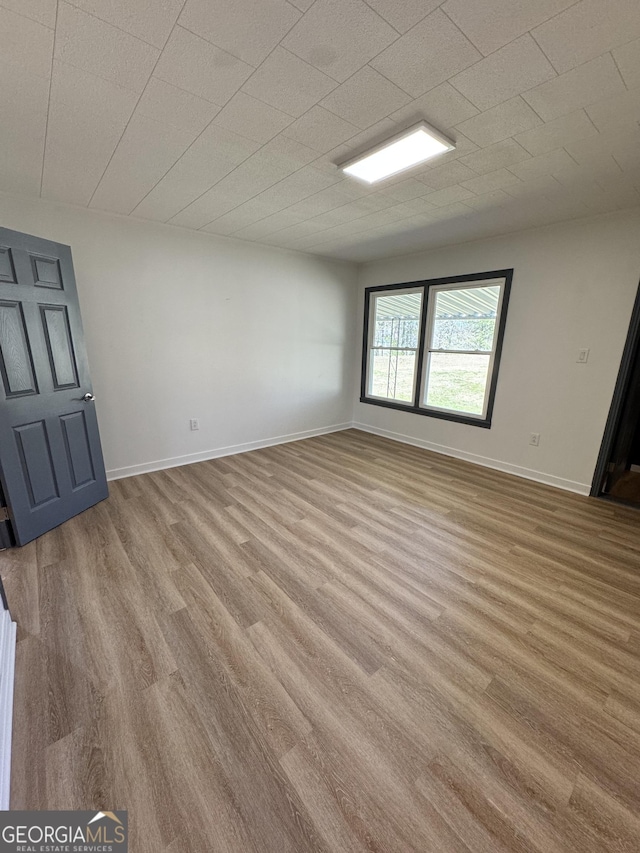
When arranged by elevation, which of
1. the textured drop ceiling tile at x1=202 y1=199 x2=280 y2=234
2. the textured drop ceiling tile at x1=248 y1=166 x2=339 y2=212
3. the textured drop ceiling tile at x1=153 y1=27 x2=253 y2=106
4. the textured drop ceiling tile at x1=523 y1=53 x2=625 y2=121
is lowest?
the textured drop ceiling tile at x1=523 y1=53 x2=625 y2=121

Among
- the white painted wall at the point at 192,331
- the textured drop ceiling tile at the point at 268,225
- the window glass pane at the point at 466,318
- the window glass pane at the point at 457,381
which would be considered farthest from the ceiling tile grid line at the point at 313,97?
the window glass pane at the point at 457,381

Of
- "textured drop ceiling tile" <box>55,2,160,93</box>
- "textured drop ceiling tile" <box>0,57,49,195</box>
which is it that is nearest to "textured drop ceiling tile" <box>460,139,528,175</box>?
"textured drop ceiling tile" <box>55,2,160,93</box>

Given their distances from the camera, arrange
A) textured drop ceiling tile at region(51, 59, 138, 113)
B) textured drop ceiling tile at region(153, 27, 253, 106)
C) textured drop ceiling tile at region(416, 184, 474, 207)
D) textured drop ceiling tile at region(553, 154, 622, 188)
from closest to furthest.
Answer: textured drop ceiling tile at region(153, 27, 253, 106)
textured drop ceiling tile at region(51, 59, 138, 113)
textured drop ceiling tile at region(553, 154, 622, 188)
textured drop ceiling tile at region(416, 184, 474, 207)

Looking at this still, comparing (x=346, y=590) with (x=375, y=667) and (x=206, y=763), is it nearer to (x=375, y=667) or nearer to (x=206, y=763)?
(x=375, y=667)

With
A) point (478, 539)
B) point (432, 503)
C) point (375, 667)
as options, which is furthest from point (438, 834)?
point (432, 503)

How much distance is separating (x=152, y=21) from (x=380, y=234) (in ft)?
9.02

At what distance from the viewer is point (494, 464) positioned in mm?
3926

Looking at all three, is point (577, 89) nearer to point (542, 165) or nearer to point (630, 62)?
point (630, 62)

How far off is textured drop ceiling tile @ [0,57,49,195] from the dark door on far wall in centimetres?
41

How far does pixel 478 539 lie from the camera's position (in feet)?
8.33

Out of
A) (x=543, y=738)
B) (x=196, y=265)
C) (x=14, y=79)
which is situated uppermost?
(x=14, y=79)

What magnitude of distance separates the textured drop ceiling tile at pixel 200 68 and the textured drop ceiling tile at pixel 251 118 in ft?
0.23

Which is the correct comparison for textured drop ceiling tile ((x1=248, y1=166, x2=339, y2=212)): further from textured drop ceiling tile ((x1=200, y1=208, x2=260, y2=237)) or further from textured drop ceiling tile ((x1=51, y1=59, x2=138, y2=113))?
textured drop ceiling tile ((x1=51, y1=59, x2=138, y2=113))

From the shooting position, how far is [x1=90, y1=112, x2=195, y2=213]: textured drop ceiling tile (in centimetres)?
180
